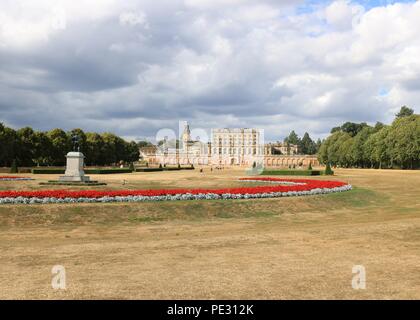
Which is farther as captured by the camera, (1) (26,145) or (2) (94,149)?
(2) (94,149)

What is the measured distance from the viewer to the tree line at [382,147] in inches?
3191

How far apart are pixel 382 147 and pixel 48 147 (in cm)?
6536

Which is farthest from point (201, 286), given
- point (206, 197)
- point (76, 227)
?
point (206, 197)

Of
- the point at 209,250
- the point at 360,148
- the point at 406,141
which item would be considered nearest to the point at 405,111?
the point at 360,148

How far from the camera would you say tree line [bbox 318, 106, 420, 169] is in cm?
8106

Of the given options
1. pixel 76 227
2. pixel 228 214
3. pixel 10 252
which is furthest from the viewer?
pixel 228 214

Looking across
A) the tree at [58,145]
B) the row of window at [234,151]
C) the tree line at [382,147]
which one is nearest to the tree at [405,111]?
the tree line at [382,147]

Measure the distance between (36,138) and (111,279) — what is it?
276 ft

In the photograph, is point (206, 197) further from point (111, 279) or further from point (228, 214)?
point (111, 279)

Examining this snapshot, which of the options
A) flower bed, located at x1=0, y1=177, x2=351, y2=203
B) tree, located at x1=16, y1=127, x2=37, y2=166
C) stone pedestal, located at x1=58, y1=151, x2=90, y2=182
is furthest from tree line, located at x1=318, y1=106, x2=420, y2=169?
tree, located at x1=16, y1=127, x2=37, y2=166

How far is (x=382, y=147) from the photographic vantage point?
88750 mm

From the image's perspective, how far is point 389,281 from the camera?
9500 millimetres

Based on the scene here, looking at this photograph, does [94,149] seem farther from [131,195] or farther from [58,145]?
[131,195]

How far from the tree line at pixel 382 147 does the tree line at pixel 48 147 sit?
56.7 metres
